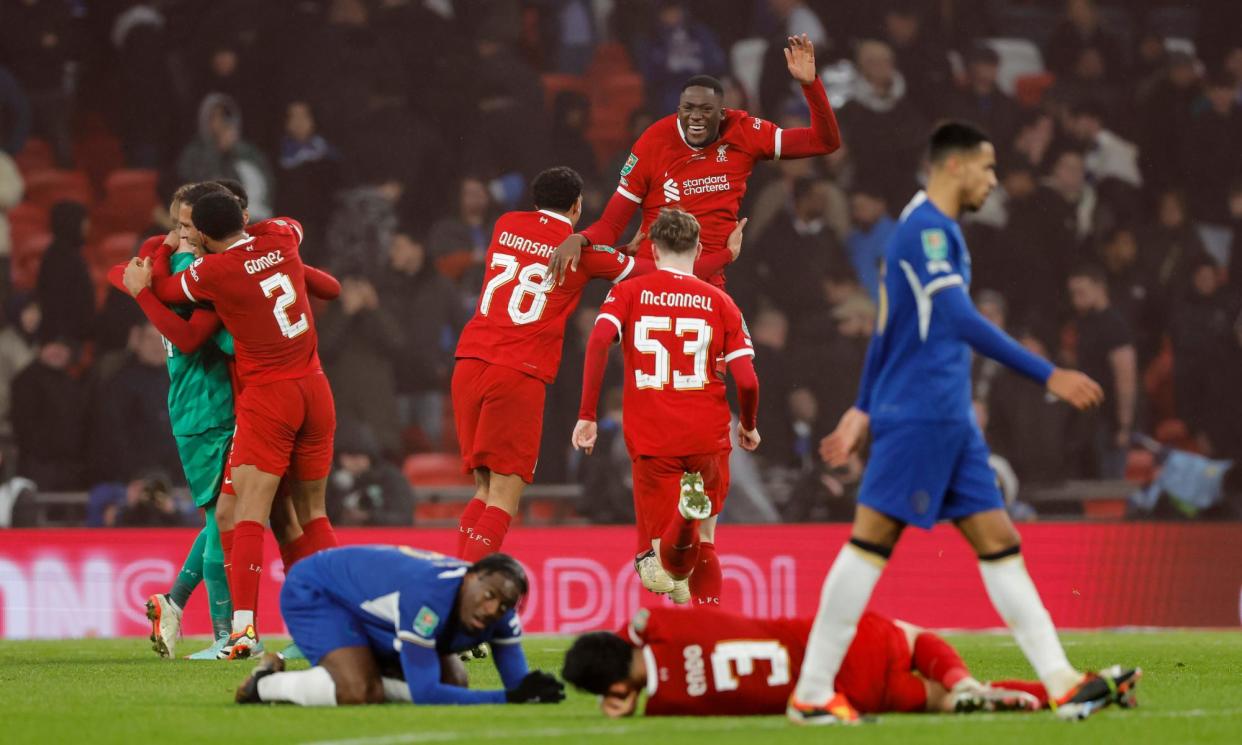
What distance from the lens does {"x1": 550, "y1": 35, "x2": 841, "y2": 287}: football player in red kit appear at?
32.9 ft

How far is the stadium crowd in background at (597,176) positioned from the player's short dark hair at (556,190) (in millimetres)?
5754

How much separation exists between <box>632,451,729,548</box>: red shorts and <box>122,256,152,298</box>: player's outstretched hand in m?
2.76

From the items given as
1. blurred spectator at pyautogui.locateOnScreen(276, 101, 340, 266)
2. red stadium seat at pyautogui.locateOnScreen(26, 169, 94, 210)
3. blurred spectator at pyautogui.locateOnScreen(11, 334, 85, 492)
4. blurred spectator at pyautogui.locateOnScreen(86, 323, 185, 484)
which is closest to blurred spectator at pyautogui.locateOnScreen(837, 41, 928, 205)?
blurred spectator at pyautogui.locateOnScreen(276, 101, 340, 266)

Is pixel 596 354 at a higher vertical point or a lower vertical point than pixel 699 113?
lower

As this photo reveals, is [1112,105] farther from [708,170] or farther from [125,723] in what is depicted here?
[125,723]

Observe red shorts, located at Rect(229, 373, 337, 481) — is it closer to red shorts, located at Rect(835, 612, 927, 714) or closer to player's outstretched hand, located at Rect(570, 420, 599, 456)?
player's outstretched hand, located at Rect(570, 420, 599, 456)

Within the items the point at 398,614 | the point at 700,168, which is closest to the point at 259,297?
the point at 700,168

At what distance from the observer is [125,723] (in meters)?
6.57

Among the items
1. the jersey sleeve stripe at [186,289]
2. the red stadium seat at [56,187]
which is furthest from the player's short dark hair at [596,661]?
the red stadium seat at [56,187]

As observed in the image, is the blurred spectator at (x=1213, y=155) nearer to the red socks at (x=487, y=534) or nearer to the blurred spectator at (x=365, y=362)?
the blurred spectator at (x=365, y=362)

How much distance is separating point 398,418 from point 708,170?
6645 millimetres

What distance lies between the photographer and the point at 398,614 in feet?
21.3

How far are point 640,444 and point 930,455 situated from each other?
3.40m

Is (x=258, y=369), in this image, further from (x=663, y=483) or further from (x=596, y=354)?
(x=663, y=483)
